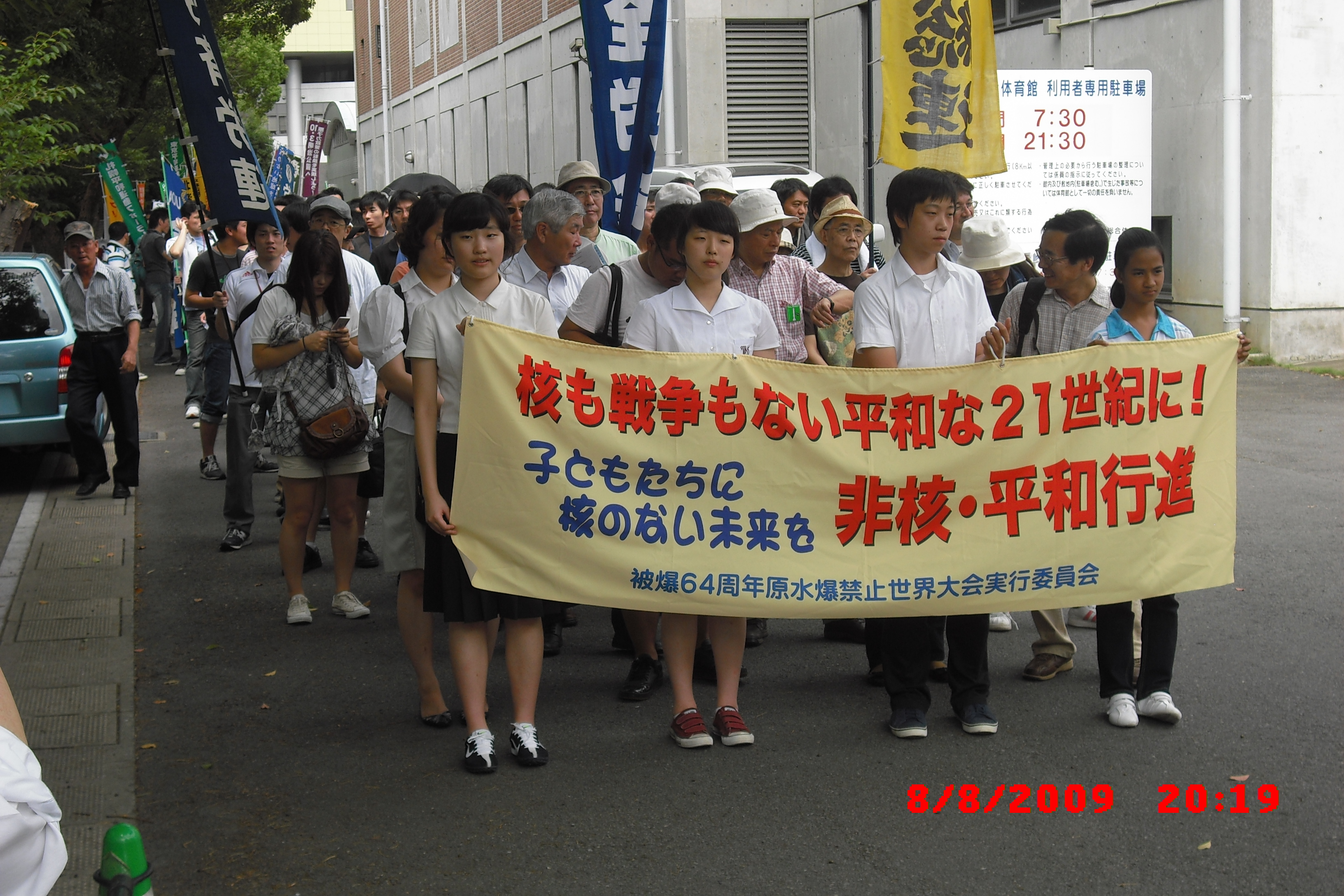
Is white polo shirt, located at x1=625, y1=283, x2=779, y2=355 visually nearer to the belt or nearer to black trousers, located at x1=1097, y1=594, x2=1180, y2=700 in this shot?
black trousers, located at x1=1097, y1=594, x2=1180, y2=700

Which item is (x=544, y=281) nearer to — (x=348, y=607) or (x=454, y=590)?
(x=348, y=607)

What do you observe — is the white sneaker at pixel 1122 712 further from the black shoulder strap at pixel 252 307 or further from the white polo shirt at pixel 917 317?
the black shoulder strap at pixel 252 307

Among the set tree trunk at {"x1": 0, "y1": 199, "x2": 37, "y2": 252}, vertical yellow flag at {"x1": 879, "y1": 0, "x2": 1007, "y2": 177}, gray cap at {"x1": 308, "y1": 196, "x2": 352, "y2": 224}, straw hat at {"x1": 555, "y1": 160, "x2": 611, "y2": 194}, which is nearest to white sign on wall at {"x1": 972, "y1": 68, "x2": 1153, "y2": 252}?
vertical yellow flag at {"x1": 879, "y1": 0, "x2": 1007, "y2": 177}

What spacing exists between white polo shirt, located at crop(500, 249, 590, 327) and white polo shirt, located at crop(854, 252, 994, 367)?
187cm

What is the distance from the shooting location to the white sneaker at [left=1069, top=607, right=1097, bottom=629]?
652 centimetres

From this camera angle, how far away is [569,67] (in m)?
29.2

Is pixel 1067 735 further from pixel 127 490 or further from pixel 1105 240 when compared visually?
pixel 127 490

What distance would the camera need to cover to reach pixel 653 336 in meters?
4.98

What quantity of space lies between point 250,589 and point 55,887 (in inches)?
144

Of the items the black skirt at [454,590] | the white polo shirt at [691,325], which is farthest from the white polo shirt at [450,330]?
the white polo shirt at [691,325]

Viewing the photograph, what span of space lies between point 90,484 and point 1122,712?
26.2 ft

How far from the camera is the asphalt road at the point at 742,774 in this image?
3.96 metres

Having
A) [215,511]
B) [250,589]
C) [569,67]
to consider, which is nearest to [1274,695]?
[250,589]

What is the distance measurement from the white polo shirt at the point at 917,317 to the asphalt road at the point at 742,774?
137 centimetres
